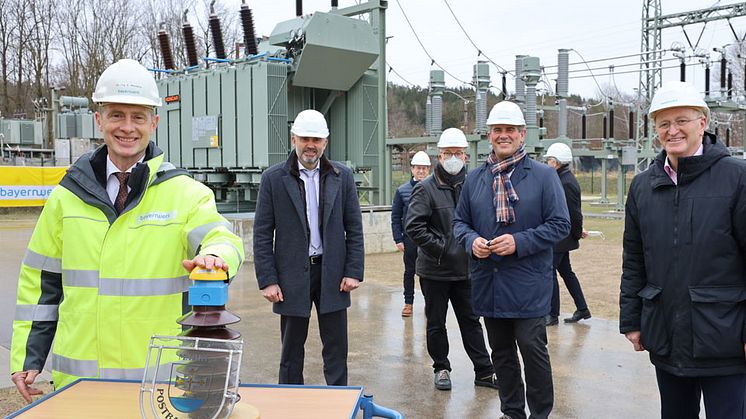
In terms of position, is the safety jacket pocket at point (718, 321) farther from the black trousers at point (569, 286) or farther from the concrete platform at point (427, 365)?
the black trousers at point (569, 286)

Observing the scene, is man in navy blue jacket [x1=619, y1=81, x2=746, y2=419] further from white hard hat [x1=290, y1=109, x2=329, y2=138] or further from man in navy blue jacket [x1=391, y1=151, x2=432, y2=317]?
man in navy blue jacket [x1=391, y1=151, x2=432, y2=317]

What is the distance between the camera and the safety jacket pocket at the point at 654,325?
304cm

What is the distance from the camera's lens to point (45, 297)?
2584 millimetres

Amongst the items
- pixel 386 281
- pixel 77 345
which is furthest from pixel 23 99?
pixel 77 345

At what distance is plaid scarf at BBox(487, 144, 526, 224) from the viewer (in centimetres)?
409

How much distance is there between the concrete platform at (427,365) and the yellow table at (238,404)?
2.43 meters

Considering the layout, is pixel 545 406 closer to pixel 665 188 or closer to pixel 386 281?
pixel 665 188

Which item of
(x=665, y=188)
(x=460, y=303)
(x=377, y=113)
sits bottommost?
(x=460, y=303)

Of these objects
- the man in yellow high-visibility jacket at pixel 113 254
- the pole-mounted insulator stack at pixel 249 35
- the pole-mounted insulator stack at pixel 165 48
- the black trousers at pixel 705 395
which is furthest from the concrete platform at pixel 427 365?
the pole-mounted insulator stack at pixel 165 48

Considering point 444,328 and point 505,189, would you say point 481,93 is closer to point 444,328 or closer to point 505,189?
point 444,328

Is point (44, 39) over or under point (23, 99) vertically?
over

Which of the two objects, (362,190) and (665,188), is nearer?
(665,188)

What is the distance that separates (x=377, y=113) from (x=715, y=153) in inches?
413

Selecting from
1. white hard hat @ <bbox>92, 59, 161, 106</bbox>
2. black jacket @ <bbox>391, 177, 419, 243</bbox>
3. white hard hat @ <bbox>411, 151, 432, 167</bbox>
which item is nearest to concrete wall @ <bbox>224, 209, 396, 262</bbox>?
white hard hat @ <bbox>411, 151, 432, 167</bbox>
